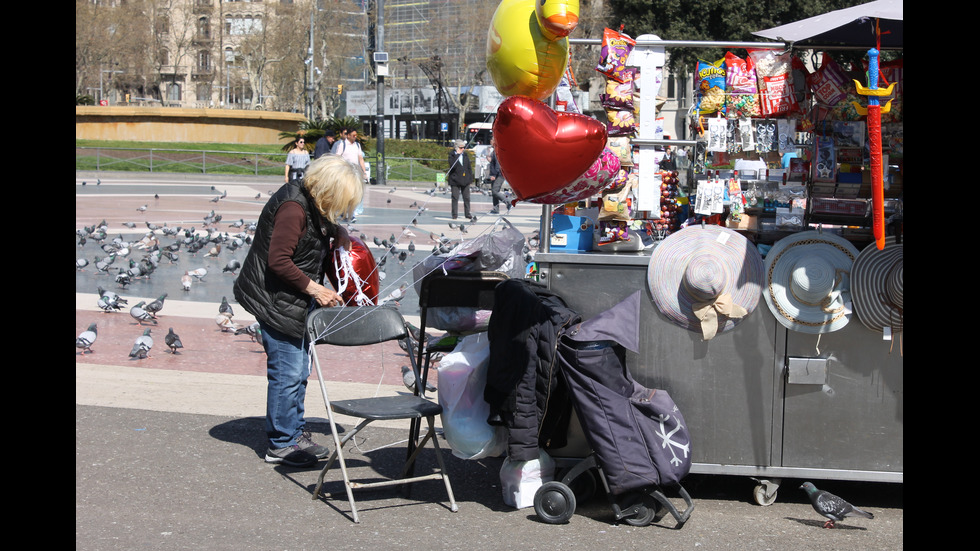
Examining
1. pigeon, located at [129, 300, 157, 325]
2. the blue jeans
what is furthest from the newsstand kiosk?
pigeon, located at [129, 300, 157, 325]

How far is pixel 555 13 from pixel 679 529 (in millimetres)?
2435

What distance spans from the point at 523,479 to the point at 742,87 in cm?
237

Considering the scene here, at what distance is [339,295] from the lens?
5191 millimetres

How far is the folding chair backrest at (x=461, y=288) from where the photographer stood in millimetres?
5152

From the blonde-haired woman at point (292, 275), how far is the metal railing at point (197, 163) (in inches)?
1041

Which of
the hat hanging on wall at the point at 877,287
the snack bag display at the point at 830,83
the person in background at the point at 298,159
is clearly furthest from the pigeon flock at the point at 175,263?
the hat hanging on wall at the point at 877,287

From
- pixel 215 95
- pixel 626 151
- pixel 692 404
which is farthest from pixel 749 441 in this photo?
pixel 215 95

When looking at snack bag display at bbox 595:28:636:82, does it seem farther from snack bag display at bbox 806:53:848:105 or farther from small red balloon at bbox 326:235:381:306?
small red balloon at bbox 326:235:381:306

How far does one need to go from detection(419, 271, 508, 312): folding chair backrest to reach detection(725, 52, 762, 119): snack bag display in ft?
5.08

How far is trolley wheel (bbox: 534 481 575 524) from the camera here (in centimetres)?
449

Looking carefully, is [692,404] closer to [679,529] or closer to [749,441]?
[749,441]

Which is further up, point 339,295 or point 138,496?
point 339,295
